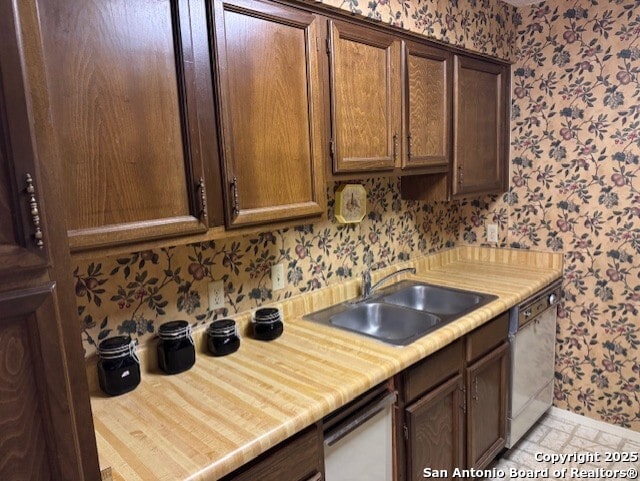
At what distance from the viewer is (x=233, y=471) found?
1066mm

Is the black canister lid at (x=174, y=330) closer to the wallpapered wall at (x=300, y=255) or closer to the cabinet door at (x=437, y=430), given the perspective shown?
the wallpapered wall at (x=300, y=255)

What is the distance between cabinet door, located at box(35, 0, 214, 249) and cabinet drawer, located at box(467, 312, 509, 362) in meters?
1.27

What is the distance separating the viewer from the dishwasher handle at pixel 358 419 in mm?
1310

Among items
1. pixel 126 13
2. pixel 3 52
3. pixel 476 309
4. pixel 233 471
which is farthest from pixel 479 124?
pixel 3 52

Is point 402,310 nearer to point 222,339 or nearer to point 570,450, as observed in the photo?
point 222,339

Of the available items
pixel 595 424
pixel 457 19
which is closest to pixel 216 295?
pixel 457 19

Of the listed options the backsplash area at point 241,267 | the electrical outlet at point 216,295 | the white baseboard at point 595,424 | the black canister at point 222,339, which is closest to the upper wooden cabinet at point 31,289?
the backsplash area at point 241,267

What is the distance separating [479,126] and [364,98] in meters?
0.97

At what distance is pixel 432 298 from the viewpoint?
2348 mm

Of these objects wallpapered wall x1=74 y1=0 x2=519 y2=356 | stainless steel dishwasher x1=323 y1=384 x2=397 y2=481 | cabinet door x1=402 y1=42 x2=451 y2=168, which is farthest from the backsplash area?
stainless steel dishwasher x1=323 y1=384 x2=397 y2=481

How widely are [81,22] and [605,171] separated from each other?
248 cm

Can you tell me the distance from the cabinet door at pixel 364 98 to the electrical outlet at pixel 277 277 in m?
0.51

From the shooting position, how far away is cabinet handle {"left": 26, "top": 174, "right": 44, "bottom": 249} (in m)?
0.64

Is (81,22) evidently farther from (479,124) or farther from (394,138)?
(479,124)
